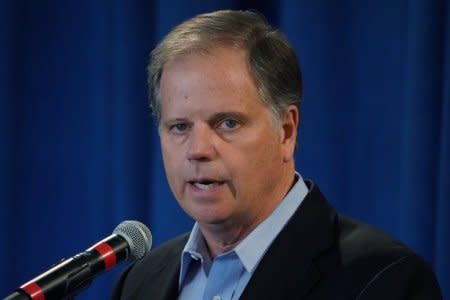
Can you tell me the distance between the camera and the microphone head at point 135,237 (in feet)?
4.76

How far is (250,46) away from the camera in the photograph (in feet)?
5.06

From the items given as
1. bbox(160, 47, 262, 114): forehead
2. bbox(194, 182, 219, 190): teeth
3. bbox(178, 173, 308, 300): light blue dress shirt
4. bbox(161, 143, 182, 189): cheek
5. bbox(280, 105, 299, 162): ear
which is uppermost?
bbox(160, 47, 262, 114): forehead

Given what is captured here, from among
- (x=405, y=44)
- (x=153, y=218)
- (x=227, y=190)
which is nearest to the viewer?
(x=227, y=190)

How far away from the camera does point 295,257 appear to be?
152 cm

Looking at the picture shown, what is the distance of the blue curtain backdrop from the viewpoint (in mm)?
1983

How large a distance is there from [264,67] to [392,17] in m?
0.68

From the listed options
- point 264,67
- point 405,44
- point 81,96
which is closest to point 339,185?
point 405,44

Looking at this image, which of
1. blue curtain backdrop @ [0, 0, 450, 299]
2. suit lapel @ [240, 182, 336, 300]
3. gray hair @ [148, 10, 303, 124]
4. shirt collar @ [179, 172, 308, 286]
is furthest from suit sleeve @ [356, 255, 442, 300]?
blue curtain backdrop @ [0, 0, 450, 299]

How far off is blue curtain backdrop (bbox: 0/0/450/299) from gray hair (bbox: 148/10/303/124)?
52 centimetres

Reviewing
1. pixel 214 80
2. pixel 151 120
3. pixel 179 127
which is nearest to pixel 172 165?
pixel 179 127

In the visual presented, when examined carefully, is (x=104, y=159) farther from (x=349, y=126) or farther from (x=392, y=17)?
(x=392, y=17)

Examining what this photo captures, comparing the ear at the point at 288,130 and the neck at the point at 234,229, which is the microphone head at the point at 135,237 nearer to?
the neck at the point at 234,229

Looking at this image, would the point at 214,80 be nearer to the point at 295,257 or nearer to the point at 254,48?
the point at 254,48

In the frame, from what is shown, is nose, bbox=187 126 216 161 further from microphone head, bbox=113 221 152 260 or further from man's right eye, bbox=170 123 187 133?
microphone head, bbox=113 221 152 260
